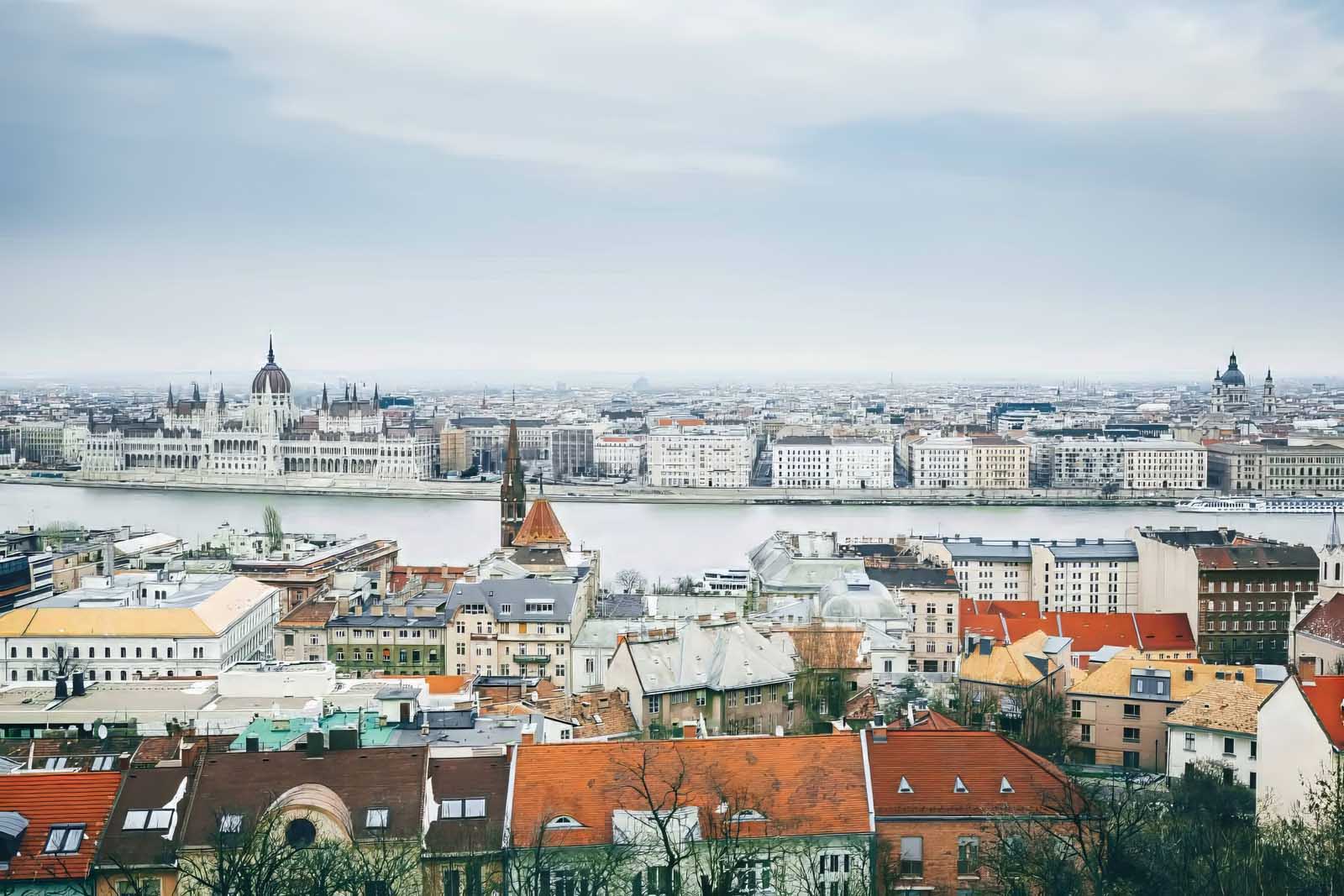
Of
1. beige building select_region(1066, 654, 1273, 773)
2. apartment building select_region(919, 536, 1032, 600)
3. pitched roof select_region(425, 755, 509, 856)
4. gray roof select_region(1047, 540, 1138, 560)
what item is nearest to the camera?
pitched roof select_region(425, 755, 509, 856)

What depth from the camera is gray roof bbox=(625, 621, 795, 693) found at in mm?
9031

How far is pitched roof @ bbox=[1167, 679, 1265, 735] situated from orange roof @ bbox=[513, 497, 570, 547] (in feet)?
28.0

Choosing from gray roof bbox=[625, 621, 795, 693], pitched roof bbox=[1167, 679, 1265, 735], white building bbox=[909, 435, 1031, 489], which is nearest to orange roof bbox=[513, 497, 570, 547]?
gray roof bbox=[625, 621, 795, 693]

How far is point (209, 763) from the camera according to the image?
5.52 meters

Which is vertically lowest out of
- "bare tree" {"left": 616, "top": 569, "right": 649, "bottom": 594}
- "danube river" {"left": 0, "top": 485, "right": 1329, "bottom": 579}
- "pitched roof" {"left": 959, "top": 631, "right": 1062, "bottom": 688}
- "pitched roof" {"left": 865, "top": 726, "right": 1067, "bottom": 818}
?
"danube river" {"left": 0, "top": 485, "right": 1329, "bottom": 579}

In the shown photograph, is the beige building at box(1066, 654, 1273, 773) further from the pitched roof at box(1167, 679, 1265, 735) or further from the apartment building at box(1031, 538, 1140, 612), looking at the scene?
the apartment building at box(1031, 538, 1140, 612)

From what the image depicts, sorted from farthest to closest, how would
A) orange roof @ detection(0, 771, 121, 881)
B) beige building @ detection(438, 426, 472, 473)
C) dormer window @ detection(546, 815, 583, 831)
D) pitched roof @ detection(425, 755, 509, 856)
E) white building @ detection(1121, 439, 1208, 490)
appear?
1. beige building @ detection(438, 426, 472, 473)
2. white building @ detection(1121, 439, 1208, 490)
3. dormer window @ detection(546, 815, 583, 831)
4. pitched roof @ detection(425, 755, 509, 856)
5. orange roof @ detection(0, 771, 121, 881)

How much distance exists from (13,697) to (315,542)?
9869 mm

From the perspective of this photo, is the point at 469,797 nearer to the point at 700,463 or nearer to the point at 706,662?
the point at 706,662

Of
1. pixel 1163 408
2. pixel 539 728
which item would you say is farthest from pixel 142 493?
pixel 1163 408

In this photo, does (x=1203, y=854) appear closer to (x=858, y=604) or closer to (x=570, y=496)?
(x=858, y=604)


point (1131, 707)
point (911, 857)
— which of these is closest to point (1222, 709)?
point (1131, 707)

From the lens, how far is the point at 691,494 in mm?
36781

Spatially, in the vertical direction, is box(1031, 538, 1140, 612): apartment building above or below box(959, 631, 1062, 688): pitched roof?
below
